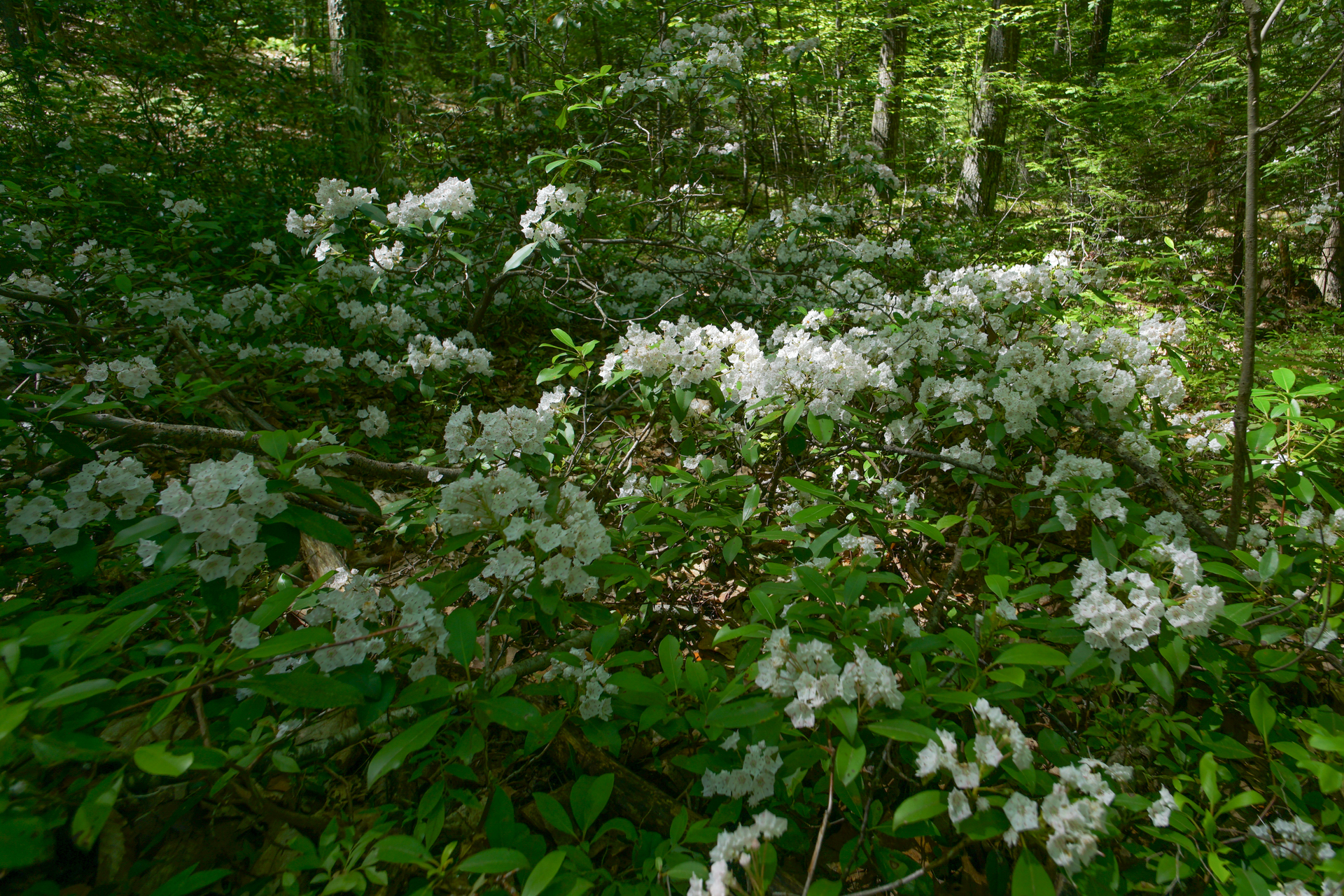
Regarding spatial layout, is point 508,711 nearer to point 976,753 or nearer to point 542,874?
point 542,874

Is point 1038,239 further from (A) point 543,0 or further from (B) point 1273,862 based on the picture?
(B) point 1273,862

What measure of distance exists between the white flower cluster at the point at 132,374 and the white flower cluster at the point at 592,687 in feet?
7.32

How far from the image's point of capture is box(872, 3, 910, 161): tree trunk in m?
7.61

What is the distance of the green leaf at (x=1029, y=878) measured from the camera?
1054 mm

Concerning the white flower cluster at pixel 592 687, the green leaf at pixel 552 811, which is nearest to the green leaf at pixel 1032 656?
the white flower cluster at pixel 592 687

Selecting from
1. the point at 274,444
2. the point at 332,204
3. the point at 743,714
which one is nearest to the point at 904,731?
the point at 743,714

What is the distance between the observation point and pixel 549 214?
325 cm

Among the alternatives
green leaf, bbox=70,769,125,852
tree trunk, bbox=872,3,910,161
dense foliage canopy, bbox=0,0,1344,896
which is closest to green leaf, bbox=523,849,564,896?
dense foliage canopy, bbox=0,0,1344,896

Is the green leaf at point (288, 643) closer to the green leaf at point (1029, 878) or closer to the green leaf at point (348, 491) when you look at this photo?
the green leaf at point (348, 491)

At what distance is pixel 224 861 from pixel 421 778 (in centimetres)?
46

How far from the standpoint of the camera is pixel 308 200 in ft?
19.8

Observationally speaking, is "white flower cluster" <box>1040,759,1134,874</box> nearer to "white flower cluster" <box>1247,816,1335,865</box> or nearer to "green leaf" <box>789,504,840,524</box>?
"white flower cluster" <box>1247,816,1335,865</box>

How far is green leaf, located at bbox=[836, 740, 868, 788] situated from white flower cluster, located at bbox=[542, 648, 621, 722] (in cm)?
56

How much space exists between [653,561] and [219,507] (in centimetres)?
121
